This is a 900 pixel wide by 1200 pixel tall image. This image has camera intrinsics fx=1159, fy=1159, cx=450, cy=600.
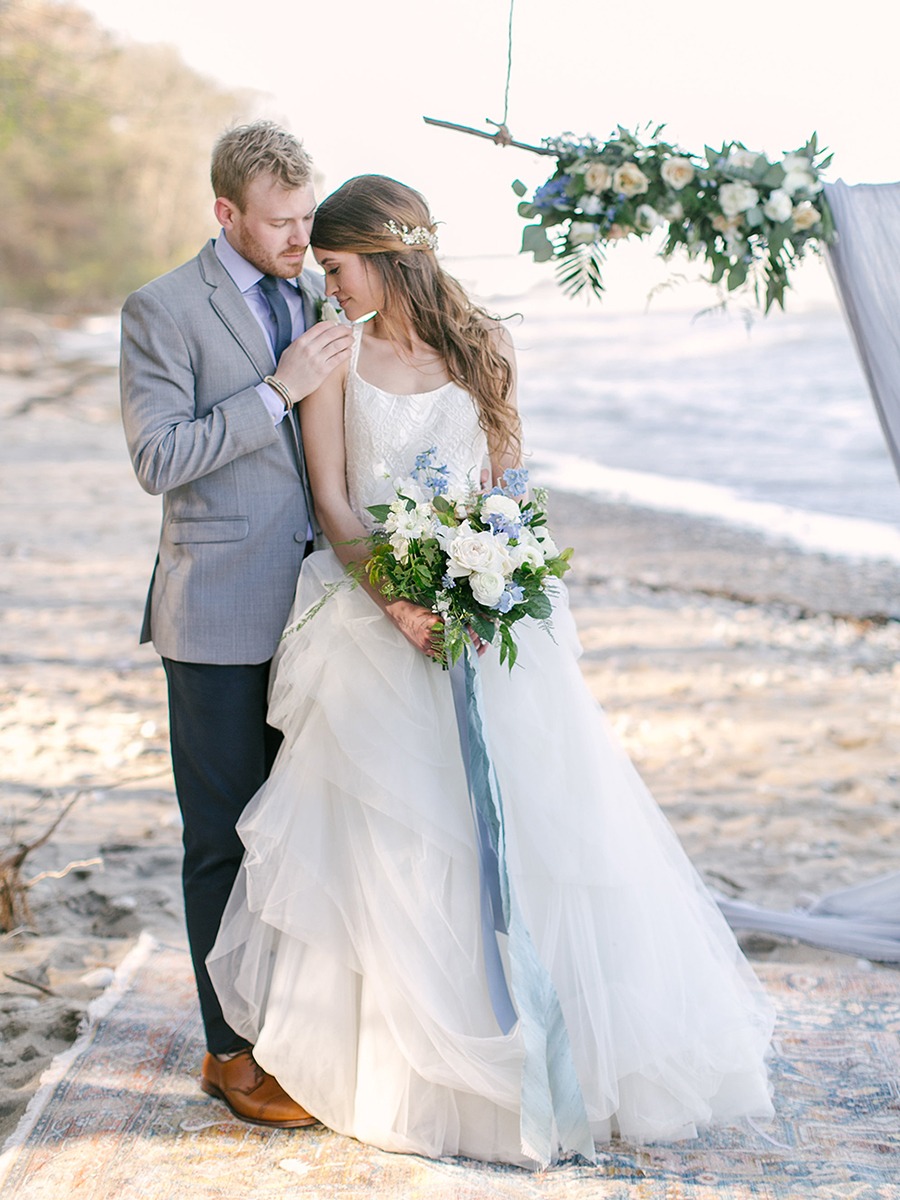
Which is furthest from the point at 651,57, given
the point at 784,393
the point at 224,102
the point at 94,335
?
the point at 224,102

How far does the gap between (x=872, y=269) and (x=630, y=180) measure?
2.12 ft

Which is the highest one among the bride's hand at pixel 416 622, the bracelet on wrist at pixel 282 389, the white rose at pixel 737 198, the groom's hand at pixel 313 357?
the white rose at pixel 737 198

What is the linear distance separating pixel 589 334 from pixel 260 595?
2372cm

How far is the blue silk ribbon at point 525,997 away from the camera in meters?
2.57

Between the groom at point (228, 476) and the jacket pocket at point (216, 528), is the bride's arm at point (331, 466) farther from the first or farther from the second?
the jacket pocket at point (216, 528)

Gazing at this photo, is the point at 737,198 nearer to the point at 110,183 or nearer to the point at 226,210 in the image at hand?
the point at 226,210

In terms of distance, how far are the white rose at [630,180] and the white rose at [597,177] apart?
2 cm

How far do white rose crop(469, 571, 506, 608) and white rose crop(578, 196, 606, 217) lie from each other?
3.27 ft

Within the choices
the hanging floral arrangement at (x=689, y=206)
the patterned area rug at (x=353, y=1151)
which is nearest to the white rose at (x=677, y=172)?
the hanging floral arrangement at (x=689, y=206)

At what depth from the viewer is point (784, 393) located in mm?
19375

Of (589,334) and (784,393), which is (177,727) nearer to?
(784,393)

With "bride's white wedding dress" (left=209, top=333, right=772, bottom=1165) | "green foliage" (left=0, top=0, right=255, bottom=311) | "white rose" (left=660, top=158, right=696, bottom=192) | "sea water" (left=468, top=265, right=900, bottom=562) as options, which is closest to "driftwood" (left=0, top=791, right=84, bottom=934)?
"bride's white wedding dress" (left=209, top=333, right=772, bottom=1165)

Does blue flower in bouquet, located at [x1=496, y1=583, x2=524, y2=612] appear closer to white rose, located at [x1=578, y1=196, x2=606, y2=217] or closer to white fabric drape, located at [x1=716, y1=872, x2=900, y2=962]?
white rose, located at [x1=578, y1=196, x2=606, y2=217]

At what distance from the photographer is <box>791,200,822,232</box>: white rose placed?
110 inches
